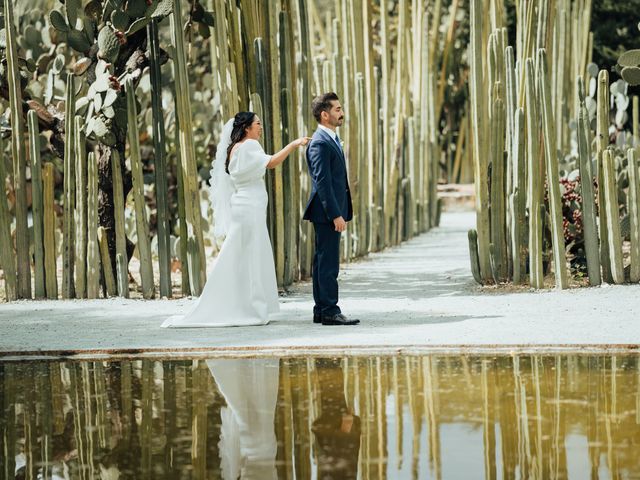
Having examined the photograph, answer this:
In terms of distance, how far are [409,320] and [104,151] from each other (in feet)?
8.86

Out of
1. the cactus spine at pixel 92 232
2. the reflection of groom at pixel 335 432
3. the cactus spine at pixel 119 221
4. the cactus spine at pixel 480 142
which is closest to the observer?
the reflection of groom at pixel 335 432

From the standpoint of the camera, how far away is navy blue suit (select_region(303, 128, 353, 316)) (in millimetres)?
6195

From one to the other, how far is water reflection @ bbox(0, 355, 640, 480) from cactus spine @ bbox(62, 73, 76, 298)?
2.37 meters

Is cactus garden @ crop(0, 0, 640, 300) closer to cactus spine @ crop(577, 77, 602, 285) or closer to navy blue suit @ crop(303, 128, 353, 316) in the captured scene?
cactus spine @ crop(577, 77, 602, 285)

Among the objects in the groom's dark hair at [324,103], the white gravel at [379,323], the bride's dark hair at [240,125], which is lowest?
the white gravel at [379,323]

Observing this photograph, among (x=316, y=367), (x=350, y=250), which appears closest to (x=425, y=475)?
(x=316, y=367)

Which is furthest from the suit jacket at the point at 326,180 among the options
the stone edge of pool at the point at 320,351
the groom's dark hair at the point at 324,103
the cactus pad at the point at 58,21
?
the cactus pad at the point at 58,21

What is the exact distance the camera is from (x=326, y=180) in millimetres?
6195

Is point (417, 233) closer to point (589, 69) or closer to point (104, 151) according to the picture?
point (589, 69)

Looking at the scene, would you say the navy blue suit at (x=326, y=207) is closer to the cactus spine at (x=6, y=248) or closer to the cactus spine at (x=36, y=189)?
the cactus spine at (x=36, y=189)

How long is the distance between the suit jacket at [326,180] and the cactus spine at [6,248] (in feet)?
7.38

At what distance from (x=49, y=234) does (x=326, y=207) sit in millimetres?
2198

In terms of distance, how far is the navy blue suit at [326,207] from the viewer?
20.3 feet

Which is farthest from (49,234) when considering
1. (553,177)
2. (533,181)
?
(553,177)
